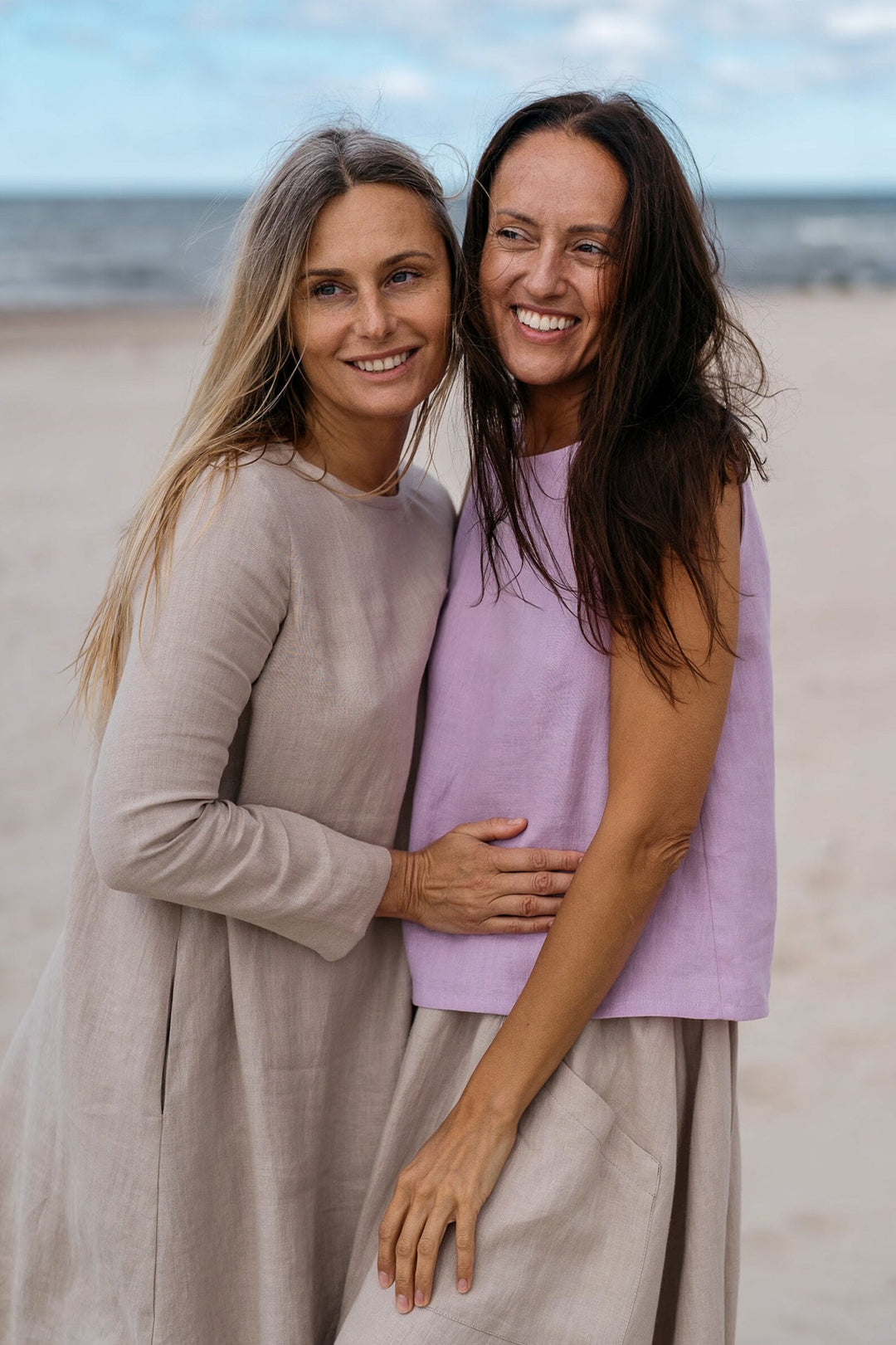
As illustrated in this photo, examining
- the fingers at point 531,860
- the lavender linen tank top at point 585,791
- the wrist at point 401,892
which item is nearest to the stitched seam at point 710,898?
the lavender linen tank top at point 585,791

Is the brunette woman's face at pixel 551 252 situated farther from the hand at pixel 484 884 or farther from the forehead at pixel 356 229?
the hand at pixel 484 884

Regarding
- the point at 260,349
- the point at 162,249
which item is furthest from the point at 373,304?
the point at 162,249

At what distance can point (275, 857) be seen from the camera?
176 cm

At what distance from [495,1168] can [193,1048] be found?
464mm

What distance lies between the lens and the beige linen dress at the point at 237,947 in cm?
171

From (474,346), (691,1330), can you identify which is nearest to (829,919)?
(691,1330)

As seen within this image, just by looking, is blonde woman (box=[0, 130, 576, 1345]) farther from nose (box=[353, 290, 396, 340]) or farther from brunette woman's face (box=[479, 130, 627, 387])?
brunette woman's face (box=[479, 130, 627, 387])

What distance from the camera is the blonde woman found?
176 cm

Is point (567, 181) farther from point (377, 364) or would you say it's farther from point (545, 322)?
point (377, 364)

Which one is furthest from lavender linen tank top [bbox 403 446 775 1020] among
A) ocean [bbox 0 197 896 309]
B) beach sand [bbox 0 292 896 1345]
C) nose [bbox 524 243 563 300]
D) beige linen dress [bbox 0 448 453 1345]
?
ocean [bbox 0 197 896 309]

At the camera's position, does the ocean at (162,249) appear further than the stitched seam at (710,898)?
Yes

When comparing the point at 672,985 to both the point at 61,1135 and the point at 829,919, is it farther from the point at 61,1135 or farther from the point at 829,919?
the point at 829,919

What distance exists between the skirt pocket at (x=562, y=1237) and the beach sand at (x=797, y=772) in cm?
122

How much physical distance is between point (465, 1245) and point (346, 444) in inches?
46.4
